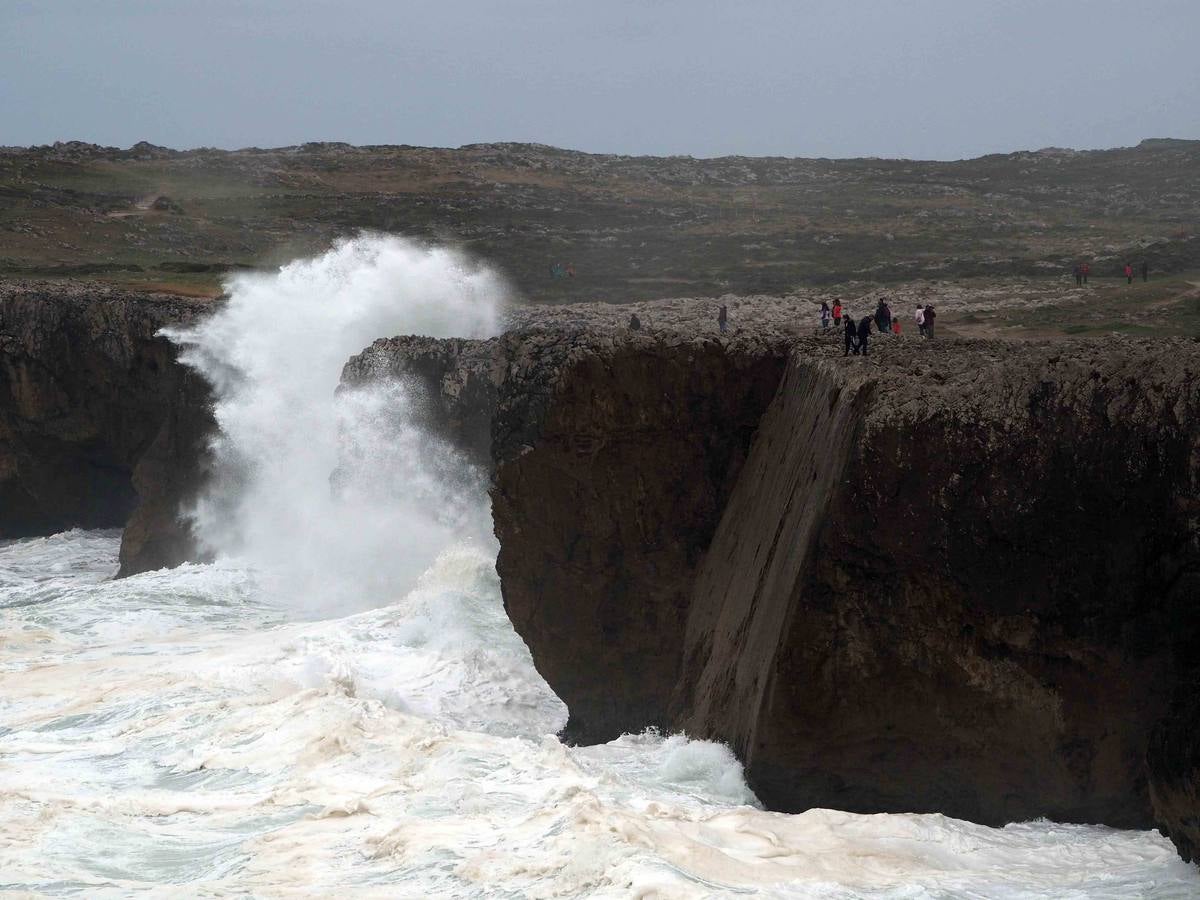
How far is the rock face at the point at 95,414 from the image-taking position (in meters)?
29.0

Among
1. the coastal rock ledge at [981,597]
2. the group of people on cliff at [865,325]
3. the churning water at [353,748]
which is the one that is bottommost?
the churning water at [353,748]

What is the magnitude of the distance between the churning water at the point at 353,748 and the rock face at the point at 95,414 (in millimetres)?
1179

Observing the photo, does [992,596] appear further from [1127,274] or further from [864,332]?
[1127,274]

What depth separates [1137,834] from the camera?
9.57 metres

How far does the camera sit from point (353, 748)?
12.4m

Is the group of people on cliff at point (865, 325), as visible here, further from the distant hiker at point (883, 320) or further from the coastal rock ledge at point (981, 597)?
the coastal rock ledge at point (981, 597)

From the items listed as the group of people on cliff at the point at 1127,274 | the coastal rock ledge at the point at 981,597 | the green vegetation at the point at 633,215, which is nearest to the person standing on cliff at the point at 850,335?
the coastal rock ledge at the point at 981,597

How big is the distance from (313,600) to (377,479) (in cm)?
211

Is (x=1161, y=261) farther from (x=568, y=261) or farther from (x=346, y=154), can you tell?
(x=346, y=154)

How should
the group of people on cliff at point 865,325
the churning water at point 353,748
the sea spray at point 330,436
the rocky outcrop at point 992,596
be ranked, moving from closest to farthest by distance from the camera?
the churning water at point 353,748
the rocky outcrop at point 992,596
the group of people on cliff at point 865,325
the sea spray at point 330,436

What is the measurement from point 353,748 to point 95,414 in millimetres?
20231

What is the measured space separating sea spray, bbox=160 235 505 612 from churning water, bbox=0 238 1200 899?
61 millimetres

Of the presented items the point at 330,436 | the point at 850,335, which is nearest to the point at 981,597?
Answer: the point at 850,335

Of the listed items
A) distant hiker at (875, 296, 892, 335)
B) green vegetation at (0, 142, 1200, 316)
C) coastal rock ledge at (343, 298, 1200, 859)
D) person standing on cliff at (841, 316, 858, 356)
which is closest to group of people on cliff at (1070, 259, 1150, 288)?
green vegetation at (0, 142, 1200, 316)
